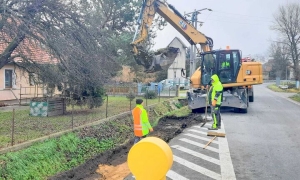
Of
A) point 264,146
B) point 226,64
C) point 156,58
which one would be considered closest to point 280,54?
point 226,64

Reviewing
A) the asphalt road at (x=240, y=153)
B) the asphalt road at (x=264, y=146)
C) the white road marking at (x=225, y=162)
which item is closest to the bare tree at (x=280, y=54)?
the asphalt road at (x=264, y=146)

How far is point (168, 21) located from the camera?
18625 mm

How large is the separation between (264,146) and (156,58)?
23.1ft

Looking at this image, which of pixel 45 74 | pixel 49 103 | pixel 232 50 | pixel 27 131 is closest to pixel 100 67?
pixel 45 74

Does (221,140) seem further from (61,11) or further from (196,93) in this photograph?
(196,93)

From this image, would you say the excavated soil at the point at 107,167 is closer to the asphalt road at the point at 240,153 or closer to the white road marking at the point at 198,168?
the asphalt road at the point at 240,153

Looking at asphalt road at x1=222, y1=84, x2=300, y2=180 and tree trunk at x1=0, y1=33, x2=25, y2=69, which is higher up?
tree trunk at x1=0, y1=33, x2=25, y2=69

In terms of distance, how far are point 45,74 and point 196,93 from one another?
29.5 ft

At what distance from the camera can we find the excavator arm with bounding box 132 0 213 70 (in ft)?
50.1

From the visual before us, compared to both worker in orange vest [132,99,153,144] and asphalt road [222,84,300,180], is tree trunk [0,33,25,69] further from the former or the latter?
asphalt road [222,84,300,180]

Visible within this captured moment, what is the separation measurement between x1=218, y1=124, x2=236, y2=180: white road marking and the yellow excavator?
6.39 metres

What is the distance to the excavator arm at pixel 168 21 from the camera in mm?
15266

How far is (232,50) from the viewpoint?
17.3 metres

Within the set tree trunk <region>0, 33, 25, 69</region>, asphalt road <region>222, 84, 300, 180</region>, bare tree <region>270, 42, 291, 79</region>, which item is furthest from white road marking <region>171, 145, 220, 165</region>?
bare tree <region>270, 42, 291, 79</region>
